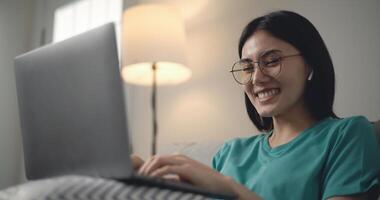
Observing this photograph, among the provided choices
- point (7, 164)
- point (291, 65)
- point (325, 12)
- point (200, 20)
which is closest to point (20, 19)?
point (7, 164)

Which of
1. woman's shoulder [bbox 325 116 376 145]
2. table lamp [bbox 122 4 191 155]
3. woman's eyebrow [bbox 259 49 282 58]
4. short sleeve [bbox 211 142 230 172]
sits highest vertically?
table lamp [bbox 122 4 191 155]

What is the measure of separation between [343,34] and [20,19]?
2.11 m

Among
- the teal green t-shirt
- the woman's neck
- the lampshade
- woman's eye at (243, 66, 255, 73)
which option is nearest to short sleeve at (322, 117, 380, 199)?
the teal green t-shirt

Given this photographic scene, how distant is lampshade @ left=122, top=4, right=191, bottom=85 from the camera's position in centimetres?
160

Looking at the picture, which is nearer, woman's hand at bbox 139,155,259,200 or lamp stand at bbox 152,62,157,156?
woman's hand at bbox 139,155,259,200

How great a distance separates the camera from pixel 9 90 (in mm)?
2568

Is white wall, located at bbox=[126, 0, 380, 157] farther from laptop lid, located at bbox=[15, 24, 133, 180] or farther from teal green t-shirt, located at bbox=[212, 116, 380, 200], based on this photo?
laptop lid, located at bbox=[15, 24, 133, 180]

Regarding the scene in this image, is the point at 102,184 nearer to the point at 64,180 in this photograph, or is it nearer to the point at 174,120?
the point at 64,180

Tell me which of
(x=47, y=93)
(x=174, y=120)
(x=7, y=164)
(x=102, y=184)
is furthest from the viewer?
(x=7, y=164)

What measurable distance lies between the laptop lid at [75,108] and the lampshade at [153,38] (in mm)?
869

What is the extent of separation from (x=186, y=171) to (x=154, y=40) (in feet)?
3.52

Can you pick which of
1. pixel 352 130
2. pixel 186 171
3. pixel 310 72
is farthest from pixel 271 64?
pixel 186 171

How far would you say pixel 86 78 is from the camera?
58cm

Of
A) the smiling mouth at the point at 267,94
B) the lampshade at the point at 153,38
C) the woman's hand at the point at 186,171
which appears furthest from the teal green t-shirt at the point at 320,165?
the lampshade at the point at 153,38
